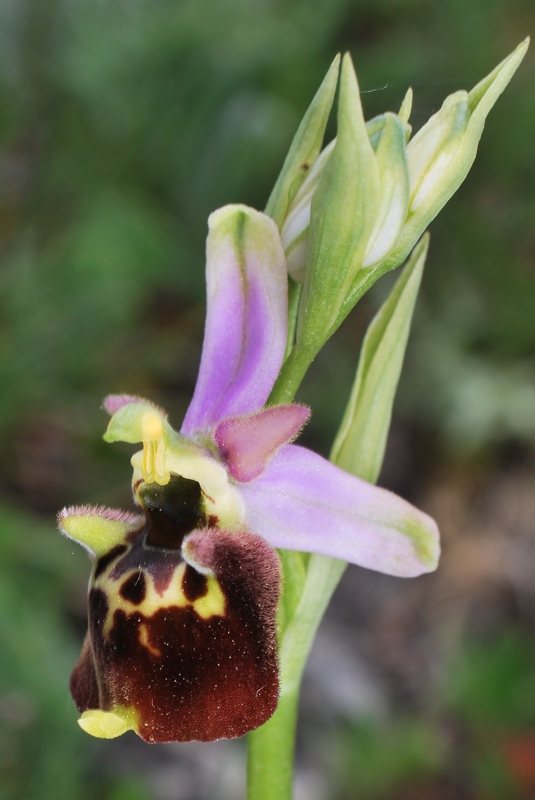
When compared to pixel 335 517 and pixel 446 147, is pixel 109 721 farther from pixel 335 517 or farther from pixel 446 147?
pixel 446 147

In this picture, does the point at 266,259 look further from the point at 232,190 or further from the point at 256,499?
the point at 232,190

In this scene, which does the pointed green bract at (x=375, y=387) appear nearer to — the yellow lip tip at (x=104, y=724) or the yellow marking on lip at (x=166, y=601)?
the yellow marking on lip at (x=166, y=601)

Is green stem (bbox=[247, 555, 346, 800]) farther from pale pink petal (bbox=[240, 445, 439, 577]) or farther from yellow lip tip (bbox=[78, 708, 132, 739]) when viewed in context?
yellow lip tip (bbox=[78, 708, 132, 739])

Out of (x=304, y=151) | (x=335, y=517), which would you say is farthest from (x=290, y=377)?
(x=304, y=151)

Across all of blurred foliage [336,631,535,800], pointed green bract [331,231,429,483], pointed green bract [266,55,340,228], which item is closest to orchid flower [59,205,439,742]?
pointed green bract [266,55,340,228]

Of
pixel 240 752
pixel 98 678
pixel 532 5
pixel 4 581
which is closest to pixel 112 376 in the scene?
pixel 4 581

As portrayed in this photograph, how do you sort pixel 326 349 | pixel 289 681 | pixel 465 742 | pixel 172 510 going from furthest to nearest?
1. pixel 326 349
2. pixel 465 742
3. pixel 289 681
4. pixel 172 510
